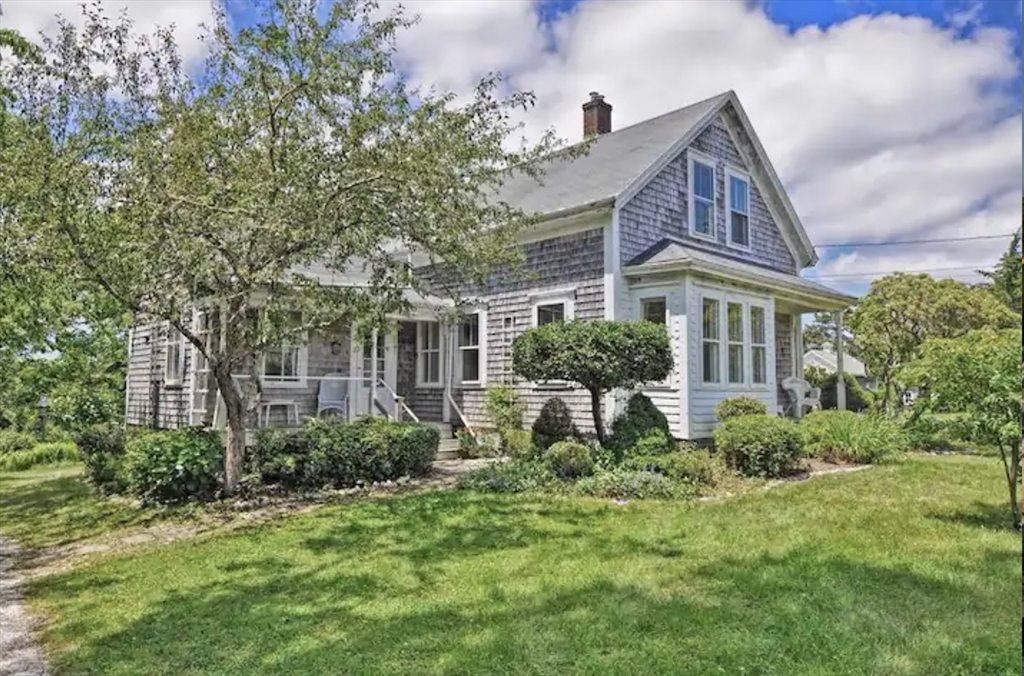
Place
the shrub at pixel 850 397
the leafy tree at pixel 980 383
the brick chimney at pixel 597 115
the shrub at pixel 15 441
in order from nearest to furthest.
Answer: the leafy tree at pixel 980 383 < the shrub at pixel 15 441 < the brick chimney at pixel 597 115 < the shrub at pixel 850 397

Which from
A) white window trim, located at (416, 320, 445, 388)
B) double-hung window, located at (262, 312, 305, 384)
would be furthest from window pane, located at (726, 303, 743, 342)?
double-hung window, located at (262, 312, 305, 384)

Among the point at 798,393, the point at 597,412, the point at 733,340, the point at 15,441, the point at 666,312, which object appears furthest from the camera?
the point at 15,441

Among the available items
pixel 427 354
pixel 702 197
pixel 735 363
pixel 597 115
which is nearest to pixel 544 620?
pixel 735 363

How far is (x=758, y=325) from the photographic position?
13.4 metres

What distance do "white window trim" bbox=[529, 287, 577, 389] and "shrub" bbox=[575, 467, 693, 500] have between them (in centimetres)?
364

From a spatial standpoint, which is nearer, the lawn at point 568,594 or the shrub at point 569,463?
the lawn at point 568,594

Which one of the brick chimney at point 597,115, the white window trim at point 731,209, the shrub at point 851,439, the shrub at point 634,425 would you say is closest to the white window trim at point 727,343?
the shrub at point 851,439

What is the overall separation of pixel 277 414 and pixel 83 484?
322 cm

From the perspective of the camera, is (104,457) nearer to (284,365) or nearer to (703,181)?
(284,365)

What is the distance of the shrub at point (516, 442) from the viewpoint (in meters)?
12.3

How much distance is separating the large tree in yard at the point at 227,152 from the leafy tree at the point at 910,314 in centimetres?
1778

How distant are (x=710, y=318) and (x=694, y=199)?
120 inches

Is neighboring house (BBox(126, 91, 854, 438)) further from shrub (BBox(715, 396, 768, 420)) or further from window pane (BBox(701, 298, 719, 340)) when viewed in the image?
shrub (BBox(715, 396, 768, 420))

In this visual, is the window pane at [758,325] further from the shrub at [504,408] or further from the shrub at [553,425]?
the shrub at [504,408]
